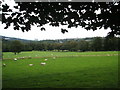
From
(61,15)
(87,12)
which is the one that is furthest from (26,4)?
(87,12)

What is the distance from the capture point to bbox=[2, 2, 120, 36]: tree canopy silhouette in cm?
497

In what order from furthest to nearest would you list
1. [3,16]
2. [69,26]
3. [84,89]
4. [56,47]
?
[56,47] → [84,89] → [69,26] → [3,16]

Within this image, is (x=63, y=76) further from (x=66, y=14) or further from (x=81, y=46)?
(x=81, y=46)

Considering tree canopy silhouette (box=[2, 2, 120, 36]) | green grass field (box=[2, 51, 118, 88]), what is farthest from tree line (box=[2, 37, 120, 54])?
tree canopy silhouette (box=[2, 2, 120, 36])

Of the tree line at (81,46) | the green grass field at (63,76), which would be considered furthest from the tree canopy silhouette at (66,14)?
the tree line at (81,46)

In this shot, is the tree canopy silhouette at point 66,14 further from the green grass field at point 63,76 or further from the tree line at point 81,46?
the tree line at point 81,46

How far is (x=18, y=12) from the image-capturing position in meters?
5.75

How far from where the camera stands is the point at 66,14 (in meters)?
5.42

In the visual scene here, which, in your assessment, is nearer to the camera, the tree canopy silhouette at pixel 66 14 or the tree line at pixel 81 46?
the tree canopy silhouette at pixel 66 14

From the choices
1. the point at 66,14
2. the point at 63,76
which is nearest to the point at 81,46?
the point at 63,76

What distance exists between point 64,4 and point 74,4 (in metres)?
0.40

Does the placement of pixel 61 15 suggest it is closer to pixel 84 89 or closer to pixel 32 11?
pixel 32 11

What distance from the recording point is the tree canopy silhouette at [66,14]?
497 cm

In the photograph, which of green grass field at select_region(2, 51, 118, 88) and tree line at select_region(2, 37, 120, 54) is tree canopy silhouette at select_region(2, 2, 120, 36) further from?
tree line at select_region(2, 37, 120, 54)
